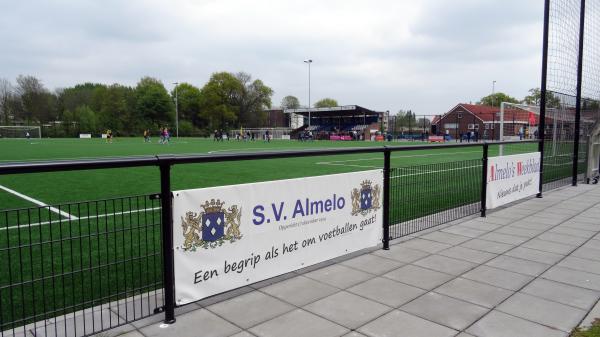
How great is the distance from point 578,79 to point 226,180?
10.1 m

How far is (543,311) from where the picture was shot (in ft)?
11.8

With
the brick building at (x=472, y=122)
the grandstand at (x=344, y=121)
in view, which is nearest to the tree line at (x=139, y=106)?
the grandstand at (x=344, y=121)

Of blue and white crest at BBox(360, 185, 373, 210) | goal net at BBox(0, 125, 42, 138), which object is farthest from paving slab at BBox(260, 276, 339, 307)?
goal net at BBox(0, 125, 42, 138)

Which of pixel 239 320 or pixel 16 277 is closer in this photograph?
pixel 239 320

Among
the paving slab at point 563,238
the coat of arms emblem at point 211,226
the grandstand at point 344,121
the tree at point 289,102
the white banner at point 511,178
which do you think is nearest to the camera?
the coat of arms emblem at point 211,226

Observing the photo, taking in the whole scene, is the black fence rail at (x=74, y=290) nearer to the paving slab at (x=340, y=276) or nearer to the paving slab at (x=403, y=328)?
the paving slab at (x=340, y=276)

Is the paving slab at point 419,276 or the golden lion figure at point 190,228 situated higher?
the golden lion figure at point 190,228

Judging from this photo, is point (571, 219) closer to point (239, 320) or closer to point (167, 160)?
point (239, 320)

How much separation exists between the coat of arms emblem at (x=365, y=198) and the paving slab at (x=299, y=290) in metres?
1.01

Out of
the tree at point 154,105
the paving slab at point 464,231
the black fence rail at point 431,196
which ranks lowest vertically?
the paving slab at point 464,231

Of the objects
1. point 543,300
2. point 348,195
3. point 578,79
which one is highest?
point 578,79

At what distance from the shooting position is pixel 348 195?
4.70m

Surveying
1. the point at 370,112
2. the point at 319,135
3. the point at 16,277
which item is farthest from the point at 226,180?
the point at 370,112

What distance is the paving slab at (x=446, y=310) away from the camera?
133 inches
